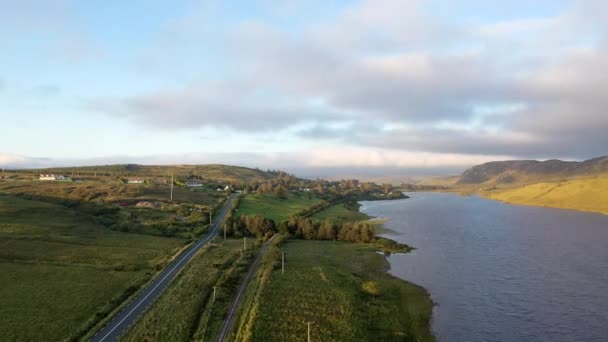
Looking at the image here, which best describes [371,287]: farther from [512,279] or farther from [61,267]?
[61,267]

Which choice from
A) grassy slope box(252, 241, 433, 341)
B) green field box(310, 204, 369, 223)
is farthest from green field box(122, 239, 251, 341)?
green field box(310, 204, 369, 223)

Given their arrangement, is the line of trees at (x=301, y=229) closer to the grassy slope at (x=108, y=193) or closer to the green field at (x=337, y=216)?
the green field at (x=337, y=216)

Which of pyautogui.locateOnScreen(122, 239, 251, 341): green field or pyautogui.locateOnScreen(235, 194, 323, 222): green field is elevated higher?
pyautogui.locateOnScreen(235, 194, 323, 222): green field

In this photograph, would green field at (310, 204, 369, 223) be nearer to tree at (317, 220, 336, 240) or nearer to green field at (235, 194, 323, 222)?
green field at (235, 194, 323, 222)

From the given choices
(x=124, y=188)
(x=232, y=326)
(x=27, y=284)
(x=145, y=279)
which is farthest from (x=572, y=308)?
(x=124, y=188)

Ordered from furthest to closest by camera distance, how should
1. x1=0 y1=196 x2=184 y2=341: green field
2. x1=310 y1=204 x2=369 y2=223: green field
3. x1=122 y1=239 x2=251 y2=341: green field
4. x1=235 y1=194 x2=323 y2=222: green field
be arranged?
x1=310 y1=204 x2=369 y2=223: green field
x1=235 y1=194 x2=323 y2=222: green field
x1=0 y1=196 x2=184 y2=341: green field
x1=122 y1=239 x2=251 y2=341: green field

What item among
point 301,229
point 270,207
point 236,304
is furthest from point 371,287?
point 270,207
